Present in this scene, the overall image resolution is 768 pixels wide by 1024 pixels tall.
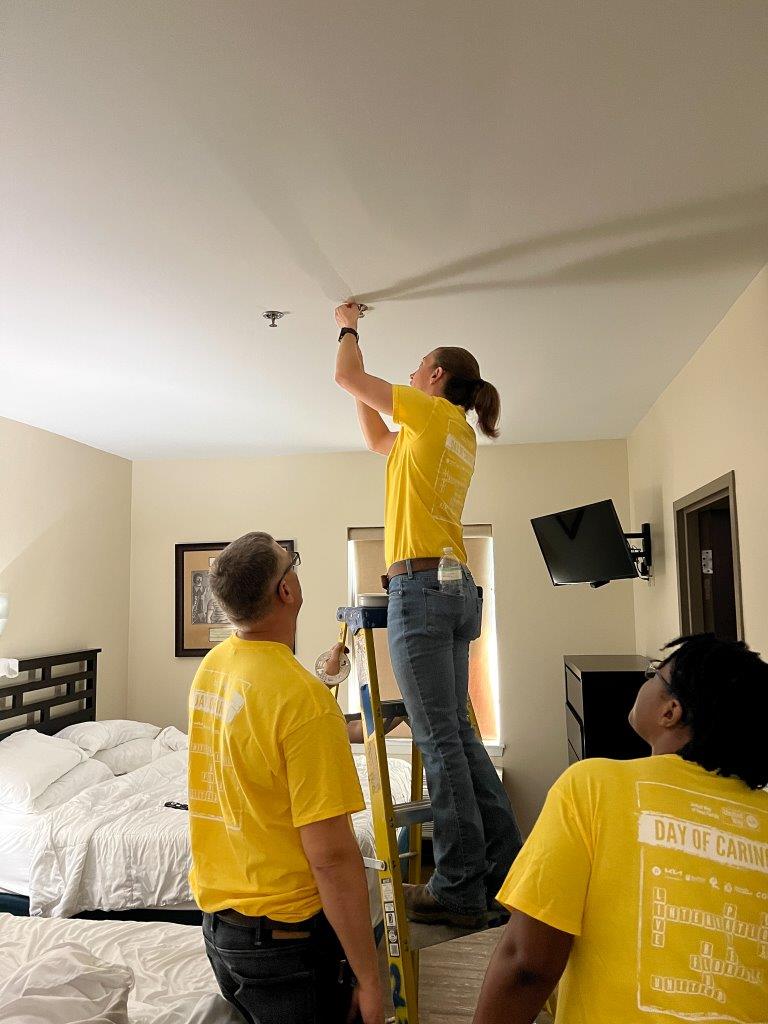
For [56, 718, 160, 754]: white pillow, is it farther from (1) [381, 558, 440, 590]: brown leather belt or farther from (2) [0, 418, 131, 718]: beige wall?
(1) [381, 558, 440, 590]: brown leather belt

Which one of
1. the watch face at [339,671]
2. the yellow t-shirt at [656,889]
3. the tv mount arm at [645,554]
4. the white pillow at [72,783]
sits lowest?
the white pillow at [72,783]

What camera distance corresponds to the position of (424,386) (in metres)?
2.17

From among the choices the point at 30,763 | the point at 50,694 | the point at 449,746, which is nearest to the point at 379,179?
the point at 449,746

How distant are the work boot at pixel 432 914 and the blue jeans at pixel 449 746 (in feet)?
0.06

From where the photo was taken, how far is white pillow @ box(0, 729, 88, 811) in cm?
380

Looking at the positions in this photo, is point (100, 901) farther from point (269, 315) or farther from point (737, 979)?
point (737, 979)

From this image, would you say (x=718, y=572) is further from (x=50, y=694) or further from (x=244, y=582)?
(x=50, y=694)

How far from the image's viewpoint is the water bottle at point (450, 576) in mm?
1831

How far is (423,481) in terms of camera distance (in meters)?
1.94

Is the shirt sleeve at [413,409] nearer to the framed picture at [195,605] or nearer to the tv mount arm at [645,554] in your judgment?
the tv mount arm at [645,554]

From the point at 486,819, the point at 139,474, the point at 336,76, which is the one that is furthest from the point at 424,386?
the point at 139,474

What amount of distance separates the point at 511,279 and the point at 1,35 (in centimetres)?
165

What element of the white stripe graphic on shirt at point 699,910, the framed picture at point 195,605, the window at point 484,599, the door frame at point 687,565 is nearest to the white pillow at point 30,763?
the framed picture at point 195,605

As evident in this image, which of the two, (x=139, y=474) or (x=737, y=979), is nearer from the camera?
(x=737, y=979)
